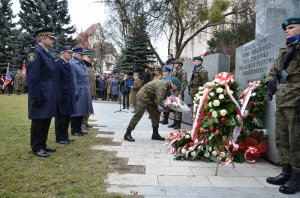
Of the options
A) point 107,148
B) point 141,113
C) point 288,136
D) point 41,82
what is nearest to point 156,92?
point 141,113

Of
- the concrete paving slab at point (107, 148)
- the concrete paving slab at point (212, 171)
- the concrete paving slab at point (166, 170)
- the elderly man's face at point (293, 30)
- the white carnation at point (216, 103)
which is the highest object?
the elderly man's face at point (293, 30)

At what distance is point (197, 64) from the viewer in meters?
9.63

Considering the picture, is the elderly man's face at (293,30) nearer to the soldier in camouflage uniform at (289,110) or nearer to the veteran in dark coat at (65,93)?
the soldier in camouflage uniform at (289,110)

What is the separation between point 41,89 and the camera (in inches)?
233

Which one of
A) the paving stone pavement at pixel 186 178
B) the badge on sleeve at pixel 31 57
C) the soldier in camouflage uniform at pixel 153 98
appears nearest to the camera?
the paving stone pavement at pixel 186 178

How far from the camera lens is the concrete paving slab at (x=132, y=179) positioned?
15.1 ft

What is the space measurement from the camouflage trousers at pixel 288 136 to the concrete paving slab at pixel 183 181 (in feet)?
3.71

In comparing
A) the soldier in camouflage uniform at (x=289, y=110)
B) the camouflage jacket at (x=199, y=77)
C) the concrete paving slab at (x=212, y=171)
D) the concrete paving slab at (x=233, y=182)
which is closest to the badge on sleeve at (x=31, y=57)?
the concrete paving slab at (x=212, y=171)

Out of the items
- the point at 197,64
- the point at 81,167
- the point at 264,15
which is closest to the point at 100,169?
the point at 81,167

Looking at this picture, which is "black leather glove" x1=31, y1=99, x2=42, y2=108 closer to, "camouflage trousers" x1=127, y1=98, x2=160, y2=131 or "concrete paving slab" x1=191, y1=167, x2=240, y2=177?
"camouflage trousers" x1=127, y1=98, x2=160, y2=131

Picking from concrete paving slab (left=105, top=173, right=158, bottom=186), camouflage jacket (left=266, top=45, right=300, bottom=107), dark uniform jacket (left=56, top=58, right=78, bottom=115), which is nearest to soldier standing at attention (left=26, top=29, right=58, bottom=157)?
dark uniform jacket (left=56, top=58, right=78, bottom=115)

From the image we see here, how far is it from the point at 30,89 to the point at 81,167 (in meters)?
1.62

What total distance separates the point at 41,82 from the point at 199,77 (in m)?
4.88

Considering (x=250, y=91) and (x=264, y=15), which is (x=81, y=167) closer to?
(x=250, y=91)
